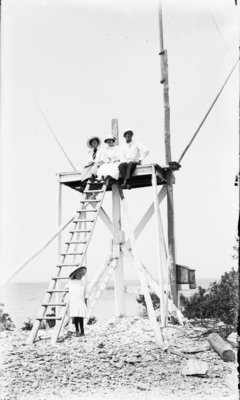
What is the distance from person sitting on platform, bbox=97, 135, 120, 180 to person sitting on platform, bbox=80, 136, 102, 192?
0.46ft

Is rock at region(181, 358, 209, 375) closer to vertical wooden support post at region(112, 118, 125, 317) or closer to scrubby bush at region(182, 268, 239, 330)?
scrubby bush at region(182, 268, 239, 330)

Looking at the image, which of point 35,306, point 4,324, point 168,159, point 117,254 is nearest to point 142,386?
point 117,254

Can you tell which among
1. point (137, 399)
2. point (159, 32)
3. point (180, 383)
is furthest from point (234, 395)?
point (159, 32)

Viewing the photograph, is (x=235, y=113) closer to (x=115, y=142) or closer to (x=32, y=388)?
(x=32, y=388)

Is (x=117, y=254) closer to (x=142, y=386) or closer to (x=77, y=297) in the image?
(x=77, y=297)

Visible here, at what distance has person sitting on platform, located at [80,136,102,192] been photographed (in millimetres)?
9183

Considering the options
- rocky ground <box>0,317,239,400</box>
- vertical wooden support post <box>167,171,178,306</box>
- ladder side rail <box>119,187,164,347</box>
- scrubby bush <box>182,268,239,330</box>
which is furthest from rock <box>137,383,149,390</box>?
scrubby bush <box>182,268,239,330</box>

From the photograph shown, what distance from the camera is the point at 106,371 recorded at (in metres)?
5.40

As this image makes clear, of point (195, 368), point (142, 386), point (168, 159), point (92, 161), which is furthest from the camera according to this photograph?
point (168, 159)

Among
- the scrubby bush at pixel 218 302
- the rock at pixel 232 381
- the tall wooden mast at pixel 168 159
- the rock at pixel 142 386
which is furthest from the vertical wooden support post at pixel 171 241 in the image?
the rock at pixel 142 386

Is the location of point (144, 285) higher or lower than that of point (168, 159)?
lower

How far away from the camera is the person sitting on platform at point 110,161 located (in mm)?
8859

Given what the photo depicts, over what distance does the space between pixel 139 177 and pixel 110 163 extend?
681 mm

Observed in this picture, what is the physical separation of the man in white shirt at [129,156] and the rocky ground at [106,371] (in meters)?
3.17
